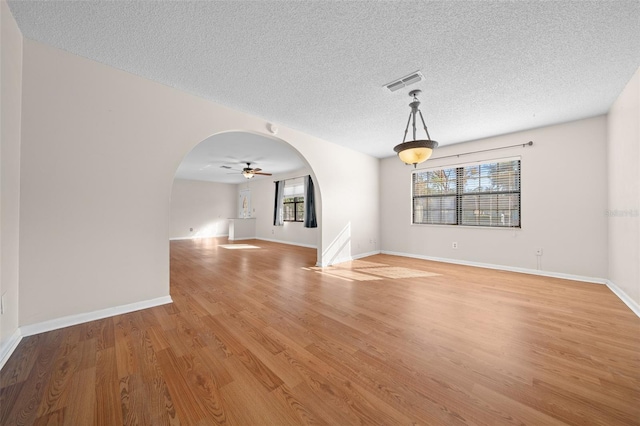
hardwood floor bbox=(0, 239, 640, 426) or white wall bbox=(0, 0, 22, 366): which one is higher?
white wall bbox=(0, 0, 22, 366)

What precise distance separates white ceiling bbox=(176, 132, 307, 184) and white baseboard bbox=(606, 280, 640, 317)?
460 centimetres

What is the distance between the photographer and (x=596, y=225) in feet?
11.0

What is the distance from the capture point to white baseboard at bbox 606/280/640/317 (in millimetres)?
2316

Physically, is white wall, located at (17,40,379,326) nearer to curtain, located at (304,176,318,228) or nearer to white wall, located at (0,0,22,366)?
white wall, located at (0,0,22,366)

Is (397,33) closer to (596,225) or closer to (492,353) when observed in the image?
(492,353)

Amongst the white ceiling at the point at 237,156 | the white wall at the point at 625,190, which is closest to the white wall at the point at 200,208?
the white ceiling at the point at 237,156

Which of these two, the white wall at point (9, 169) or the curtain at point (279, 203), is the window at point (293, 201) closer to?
the curtain at point (279, 203)

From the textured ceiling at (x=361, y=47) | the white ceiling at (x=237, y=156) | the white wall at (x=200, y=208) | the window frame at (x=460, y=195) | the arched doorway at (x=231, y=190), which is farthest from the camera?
the white wall at (x=200, y=208)

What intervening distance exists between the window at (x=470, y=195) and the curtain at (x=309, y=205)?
2939 millimetres

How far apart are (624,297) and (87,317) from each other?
5.74 m

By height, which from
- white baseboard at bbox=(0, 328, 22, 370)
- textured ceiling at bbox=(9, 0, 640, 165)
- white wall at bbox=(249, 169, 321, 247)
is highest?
textured ceiling at bbox=(9, 0, 640, 165)

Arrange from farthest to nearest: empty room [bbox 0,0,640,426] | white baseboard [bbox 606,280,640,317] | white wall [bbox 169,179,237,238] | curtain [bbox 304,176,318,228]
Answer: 1. white wall [bbox 169,179,237,238]
2. curtain [bbox 304,176,318,228]
3. white baseboard [bbox 606,280,640,317]
4. empty room [bbox 0,0,640,426]

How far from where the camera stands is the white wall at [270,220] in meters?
7.49

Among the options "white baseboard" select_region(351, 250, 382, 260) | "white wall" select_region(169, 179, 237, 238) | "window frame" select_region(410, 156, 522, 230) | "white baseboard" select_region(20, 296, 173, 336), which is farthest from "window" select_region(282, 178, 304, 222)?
"white baseboard" select_region(20, 296, 173, 336)
